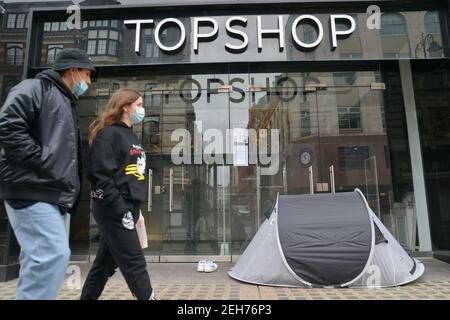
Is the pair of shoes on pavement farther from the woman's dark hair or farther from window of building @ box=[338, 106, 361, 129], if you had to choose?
window of building @ box=[338, 106, 361, 129]

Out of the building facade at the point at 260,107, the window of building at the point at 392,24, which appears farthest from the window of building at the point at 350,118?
the window of building at the point at 392,24

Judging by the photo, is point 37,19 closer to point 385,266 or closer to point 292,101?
point 292,101

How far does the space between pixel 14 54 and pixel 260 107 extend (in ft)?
14.3

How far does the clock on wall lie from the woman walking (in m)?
5.10

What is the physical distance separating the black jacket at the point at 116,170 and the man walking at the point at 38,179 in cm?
29

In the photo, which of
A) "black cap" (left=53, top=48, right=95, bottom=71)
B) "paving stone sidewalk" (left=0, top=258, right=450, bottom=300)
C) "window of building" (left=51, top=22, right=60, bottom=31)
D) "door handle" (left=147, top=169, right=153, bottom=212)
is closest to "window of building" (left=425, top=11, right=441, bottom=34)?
"paving stone sidewalk" (left=0, top=258, right=450, bottom=300)

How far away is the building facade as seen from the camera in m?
6.01

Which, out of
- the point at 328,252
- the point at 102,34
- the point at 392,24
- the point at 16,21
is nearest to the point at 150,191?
the point at 102,34

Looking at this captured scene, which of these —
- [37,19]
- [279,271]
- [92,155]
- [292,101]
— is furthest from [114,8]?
[279,271]

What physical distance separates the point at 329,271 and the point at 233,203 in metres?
3.37

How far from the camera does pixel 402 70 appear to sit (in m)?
7.25

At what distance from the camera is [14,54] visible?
5496 mm

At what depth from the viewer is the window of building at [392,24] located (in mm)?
5926

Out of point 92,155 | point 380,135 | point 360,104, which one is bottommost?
point 92,155
